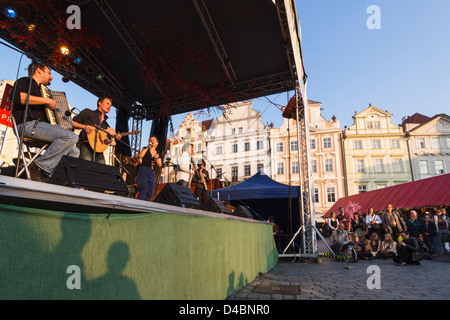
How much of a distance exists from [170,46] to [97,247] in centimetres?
719

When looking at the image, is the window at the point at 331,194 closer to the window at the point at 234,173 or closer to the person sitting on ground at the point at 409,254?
the window at the point at 234,173

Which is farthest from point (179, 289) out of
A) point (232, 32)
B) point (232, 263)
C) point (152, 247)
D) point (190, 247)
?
point (232, 32)

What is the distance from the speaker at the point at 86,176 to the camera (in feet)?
7.42

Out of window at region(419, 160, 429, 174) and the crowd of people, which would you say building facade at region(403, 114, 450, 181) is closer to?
window at region(419, 160, 429, 174)

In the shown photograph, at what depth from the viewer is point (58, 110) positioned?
125 inches

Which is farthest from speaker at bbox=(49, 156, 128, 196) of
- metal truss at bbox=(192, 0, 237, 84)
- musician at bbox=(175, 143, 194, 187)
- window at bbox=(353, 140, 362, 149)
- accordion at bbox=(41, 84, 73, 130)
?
window at bbox=(353, 140, 362, 149)

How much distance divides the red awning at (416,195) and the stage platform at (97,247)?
1188 cm

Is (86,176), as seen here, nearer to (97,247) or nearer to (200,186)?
(97,247)

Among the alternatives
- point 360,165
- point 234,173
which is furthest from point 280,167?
point 360,165

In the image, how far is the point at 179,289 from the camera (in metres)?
2.48

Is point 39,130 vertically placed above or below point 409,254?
above

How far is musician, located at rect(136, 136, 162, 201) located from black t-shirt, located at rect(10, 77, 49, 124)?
7.52 feet

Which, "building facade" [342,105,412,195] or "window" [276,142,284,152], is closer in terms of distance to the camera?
"building facade" [342,105,412,195]

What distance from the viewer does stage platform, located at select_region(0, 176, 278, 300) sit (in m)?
1.29
